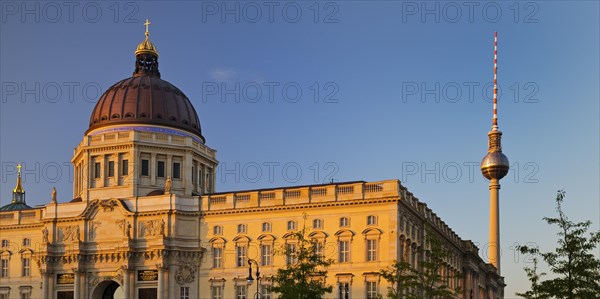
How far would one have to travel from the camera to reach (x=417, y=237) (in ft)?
304

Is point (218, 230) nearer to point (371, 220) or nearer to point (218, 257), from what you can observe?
point (218, 257)

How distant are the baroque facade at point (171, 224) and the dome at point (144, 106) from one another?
0.16 meters

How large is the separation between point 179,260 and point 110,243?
8.27 meters

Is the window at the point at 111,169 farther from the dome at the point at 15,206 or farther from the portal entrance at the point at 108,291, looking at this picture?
the dome at the point at 15,206

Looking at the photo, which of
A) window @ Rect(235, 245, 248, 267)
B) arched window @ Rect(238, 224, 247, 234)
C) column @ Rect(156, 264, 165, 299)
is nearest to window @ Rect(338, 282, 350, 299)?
window @ Rect(235, 245, 248, 267)

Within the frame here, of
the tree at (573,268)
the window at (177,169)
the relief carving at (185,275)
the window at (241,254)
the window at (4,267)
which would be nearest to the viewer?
the tree at (573,268)

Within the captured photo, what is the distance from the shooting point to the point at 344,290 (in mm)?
86438

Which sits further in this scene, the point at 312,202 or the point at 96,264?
the point at 96,264

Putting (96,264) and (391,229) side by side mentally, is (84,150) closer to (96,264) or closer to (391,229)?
(96,264)

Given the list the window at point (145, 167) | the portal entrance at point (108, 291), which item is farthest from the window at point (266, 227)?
the window at point (145, 167)

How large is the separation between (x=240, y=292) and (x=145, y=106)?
27778mm

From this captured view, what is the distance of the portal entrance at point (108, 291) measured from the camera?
321 feet

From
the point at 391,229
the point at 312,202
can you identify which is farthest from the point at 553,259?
the point at 312,202

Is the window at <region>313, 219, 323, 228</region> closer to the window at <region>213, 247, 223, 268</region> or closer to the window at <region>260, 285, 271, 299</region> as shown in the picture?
the window at <region>260, 285, 271, 299</region>
